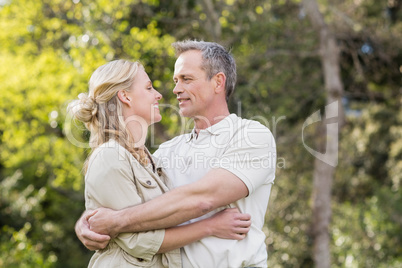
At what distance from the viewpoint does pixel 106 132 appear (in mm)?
2301

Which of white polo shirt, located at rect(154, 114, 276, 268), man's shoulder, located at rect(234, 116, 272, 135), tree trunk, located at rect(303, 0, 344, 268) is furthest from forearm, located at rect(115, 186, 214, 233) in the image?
tree trunk, located at rect(303, 0, 344, 268)

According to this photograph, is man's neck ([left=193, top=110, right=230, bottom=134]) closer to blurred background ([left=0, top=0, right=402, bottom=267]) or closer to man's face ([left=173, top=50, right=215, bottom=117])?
man's face ([left=173, top=50, right=215, bottom=117])

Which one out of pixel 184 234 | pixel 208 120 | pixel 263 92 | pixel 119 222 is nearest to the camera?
pixel 119 222

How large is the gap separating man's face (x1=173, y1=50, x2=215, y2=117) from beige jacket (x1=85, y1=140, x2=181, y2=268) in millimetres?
644

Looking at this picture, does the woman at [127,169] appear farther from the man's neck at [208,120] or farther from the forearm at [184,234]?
the man's neck at [208,120]

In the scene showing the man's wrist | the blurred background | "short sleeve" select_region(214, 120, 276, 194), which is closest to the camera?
the man's wrist

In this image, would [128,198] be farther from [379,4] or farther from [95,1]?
[379,4]

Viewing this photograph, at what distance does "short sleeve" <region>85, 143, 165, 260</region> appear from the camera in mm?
2111

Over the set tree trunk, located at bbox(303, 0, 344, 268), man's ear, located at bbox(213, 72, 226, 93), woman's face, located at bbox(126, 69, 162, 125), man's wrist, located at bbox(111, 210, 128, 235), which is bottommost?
tree trunk, located at bbox(303, 0, 344, 268)

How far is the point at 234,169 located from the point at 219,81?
73cm

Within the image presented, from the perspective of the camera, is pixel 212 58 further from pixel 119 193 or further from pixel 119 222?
pixel 119 222

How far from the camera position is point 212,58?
2.78 meters

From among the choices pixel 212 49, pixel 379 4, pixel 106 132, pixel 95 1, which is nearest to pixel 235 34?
pixel 95 1

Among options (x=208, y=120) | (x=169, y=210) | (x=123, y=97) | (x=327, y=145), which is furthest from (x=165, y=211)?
(x=327, y=145)
